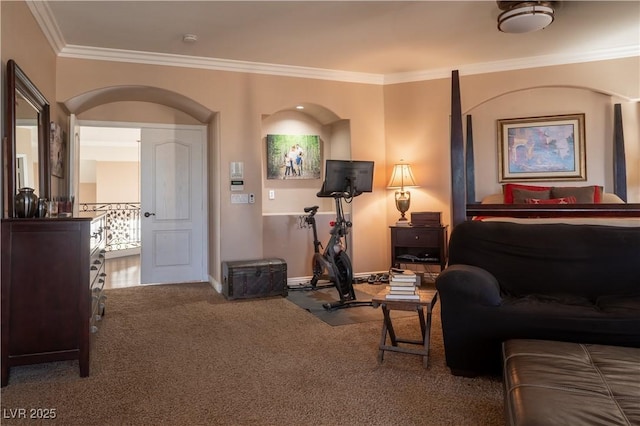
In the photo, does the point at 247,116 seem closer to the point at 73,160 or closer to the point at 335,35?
the point at 335,35

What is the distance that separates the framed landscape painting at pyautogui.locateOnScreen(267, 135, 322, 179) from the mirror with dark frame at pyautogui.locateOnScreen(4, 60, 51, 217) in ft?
8.50

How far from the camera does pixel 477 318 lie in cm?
233

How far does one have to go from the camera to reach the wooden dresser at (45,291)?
95.2 inches

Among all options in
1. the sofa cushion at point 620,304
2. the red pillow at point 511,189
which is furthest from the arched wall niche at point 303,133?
the sofa cushion at point 620,304

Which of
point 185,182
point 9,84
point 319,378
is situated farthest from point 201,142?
point 319,378

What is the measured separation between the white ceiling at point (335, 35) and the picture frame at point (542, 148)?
75cm

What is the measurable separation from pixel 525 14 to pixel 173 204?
4405 mm

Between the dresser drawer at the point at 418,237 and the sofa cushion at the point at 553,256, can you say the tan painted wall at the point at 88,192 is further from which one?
the sofa cushion at the point at 553,256

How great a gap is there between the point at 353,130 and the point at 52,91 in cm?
330

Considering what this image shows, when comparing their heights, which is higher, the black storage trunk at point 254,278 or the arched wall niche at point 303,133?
the arched wall niche at point 303,133

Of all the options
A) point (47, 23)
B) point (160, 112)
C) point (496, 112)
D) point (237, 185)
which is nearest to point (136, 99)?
point (160, 112)

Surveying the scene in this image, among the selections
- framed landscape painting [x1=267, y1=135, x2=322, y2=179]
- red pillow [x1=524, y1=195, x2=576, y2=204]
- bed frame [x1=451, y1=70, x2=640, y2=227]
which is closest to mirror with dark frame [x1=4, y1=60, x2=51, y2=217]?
framed landscape painting [x1=267, y1=135, x2=322, y2=179]

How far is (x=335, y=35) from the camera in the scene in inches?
163

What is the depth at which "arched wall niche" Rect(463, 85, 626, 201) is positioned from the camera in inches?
199
